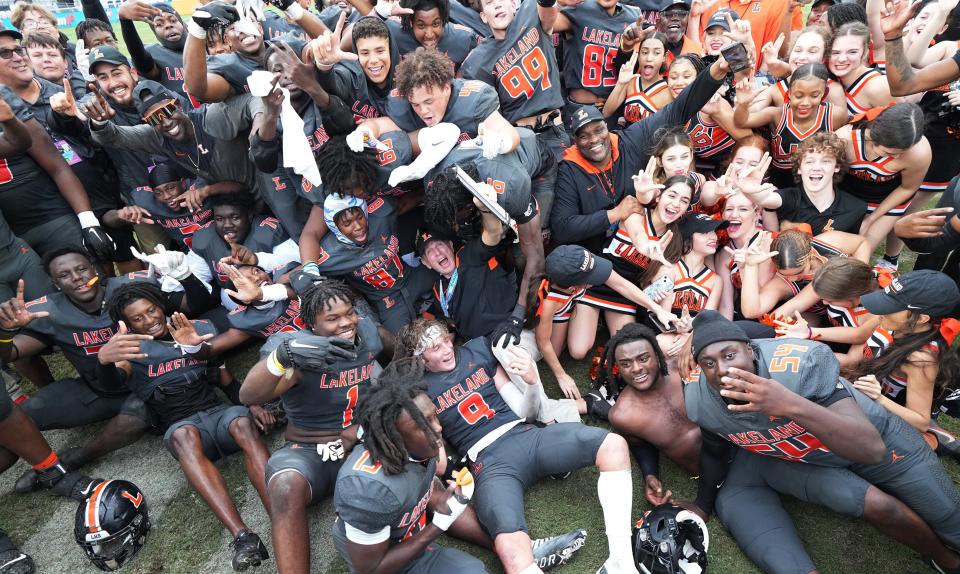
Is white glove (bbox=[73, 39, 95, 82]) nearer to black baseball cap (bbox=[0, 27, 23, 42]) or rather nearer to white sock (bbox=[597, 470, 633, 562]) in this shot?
black baseball cap (bbox=[0, 27, 23, 42])

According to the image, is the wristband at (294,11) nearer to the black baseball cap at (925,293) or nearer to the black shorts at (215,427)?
the black shorts at (215,427)

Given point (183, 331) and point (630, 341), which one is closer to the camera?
point (630, 341)

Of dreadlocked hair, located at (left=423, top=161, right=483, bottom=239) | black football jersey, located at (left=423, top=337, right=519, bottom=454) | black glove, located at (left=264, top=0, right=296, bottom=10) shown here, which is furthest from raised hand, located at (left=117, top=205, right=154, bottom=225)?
black football jersey, located at (left=423, top=337, right=519, bottom=454)

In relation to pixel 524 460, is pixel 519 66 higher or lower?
higher

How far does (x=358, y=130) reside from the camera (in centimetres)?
400

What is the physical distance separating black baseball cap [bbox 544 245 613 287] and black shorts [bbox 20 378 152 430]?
307cm

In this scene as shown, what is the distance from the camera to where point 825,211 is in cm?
422

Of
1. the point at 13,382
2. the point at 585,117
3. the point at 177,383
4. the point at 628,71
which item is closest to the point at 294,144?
the point at 177,383

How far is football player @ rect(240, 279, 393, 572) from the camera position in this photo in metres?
3.10

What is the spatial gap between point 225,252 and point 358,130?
1.65m

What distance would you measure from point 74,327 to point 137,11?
9.49 feet

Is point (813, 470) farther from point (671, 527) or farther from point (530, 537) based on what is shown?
point (530, 537)

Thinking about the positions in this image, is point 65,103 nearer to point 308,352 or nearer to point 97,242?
point 97,242

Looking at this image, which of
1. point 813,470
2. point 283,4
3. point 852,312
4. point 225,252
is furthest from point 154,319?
point 852,312
